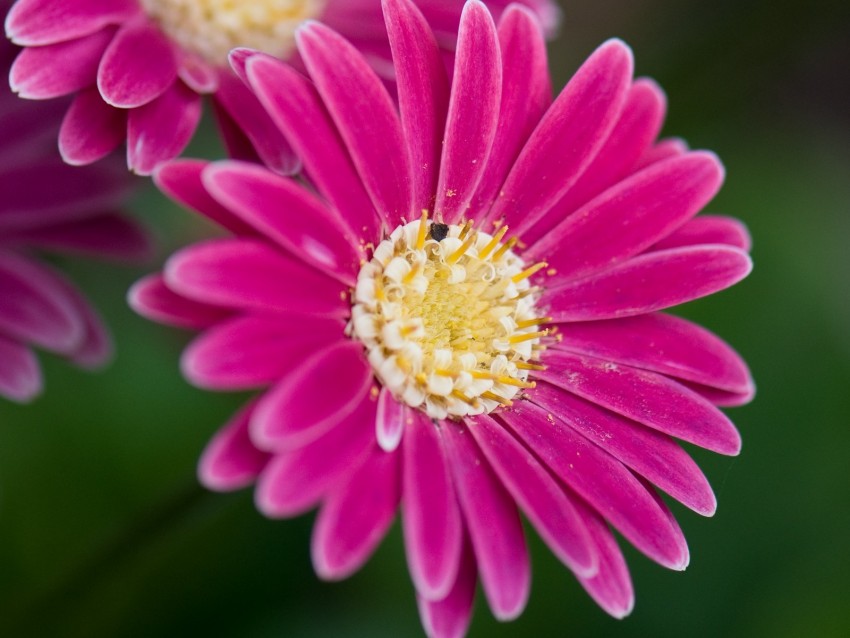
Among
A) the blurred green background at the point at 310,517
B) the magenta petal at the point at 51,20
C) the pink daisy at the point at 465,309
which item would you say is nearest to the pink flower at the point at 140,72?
the magenta petal at the point at 51,20

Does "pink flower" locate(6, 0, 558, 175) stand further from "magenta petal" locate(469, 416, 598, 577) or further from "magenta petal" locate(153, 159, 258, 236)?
"magenta petal" locate(469, 416, 598, 577)

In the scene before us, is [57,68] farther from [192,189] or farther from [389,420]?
[389,420]

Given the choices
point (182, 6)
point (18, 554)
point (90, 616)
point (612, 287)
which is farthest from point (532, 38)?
point (18, 554)

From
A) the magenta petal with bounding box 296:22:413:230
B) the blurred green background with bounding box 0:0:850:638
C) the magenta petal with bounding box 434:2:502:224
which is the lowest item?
the blurred green background with bounding box 0:0:850:638

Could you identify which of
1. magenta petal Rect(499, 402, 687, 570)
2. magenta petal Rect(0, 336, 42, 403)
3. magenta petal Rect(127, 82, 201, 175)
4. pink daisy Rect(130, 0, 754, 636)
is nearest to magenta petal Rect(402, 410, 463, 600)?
pink daisy Rect(130, 0, 754, 636)

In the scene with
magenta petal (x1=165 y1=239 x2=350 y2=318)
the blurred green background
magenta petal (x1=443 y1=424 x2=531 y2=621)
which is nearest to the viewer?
magenta petal (x1=165 y1=239 x2=350 y2=318)

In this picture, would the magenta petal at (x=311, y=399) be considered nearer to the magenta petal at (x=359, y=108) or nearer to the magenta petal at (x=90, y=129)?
the magenta petal at (x=359, y=108)

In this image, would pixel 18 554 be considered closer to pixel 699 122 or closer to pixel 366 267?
pixel 366 267

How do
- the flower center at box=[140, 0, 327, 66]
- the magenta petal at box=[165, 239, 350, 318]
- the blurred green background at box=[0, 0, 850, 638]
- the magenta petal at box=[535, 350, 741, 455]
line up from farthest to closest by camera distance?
1. the blurred green background at box=[0, 0, 850, 638]
2. the flower center at box=[140, 0, 327, 66]
3. the magenta petal at box=[535, 350, 741, 455]
4. the magenta petal at box=[165, 239, 350, 318]
